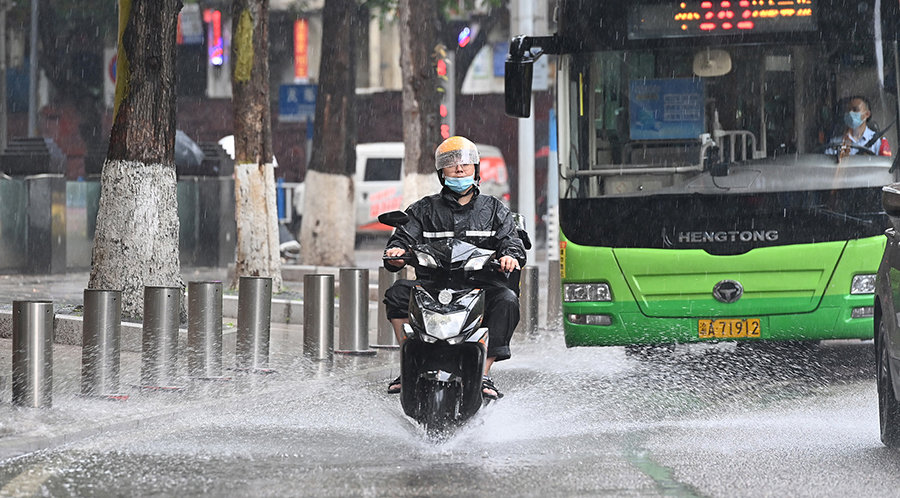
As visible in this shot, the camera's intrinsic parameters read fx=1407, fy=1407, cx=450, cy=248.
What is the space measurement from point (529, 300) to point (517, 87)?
4396 millimetres

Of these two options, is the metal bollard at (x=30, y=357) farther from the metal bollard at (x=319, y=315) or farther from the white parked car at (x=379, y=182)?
the white parked car at (x=379, y=182)

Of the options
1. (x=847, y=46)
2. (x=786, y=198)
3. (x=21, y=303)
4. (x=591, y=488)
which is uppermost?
(x=847, y=46)

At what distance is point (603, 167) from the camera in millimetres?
10562

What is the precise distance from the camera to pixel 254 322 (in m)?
10.9

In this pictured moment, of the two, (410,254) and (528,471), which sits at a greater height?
(410,254)

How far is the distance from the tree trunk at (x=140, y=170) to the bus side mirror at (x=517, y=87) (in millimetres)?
3862

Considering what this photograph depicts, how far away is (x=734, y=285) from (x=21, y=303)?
16.4 feet

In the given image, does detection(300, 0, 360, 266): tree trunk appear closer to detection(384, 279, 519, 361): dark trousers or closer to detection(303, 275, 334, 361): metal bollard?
detection(303, 275, 334, 361): metal bollard

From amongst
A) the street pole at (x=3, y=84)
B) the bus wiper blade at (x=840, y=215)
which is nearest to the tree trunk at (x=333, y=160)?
the bus wiper blade at (x=840, y=215)

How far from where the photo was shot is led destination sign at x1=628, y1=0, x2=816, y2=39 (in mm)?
10477

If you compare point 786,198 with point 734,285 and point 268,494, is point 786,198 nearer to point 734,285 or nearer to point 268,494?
point 734,285

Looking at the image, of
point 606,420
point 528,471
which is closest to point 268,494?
point 528,471

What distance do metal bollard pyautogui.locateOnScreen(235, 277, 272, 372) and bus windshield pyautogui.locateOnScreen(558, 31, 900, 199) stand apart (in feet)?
8.03

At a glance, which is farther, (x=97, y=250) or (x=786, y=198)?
(x=97, y=250)
